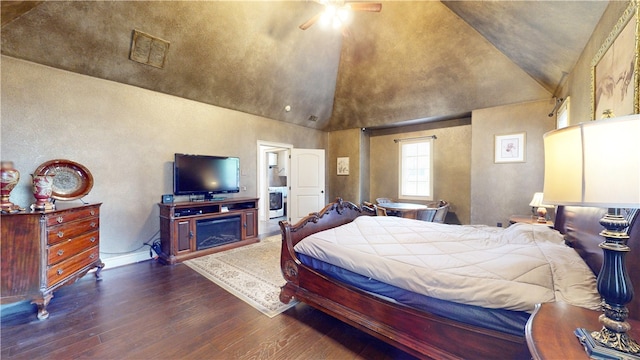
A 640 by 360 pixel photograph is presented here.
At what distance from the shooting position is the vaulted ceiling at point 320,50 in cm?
267

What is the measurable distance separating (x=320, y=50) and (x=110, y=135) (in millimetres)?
3511

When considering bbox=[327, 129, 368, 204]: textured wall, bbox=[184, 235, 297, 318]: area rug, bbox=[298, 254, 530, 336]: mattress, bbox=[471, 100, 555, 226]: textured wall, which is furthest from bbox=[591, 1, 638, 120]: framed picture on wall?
bbox=[327, 129, 368, 204]: textured wall

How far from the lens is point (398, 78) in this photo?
14.9 feet

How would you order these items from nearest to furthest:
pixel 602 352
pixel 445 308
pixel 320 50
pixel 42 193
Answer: pixel 602 352
pixel 445 308
pixel 42 193
pixel 320 50

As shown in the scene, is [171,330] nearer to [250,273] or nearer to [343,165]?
[250,273]

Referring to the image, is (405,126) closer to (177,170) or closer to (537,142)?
(537,142)

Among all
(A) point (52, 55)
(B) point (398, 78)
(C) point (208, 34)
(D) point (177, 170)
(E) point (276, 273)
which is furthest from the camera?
(B) point (398, 78)

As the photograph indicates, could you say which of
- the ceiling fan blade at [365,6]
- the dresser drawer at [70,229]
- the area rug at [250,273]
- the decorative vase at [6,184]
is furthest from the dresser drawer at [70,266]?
the ceiling fan blade at [365,6]

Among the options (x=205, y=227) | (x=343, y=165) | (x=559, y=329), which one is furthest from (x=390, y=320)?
(x=343, y=165)

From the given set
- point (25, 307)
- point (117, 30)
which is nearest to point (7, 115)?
point (117, 30)

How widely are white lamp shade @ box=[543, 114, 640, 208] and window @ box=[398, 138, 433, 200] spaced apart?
4908 millimetres

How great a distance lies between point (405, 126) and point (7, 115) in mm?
6347

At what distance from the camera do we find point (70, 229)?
2502mm

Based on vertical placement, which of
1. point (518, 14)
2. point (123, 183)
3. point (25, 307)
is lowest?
point (25, 307)
